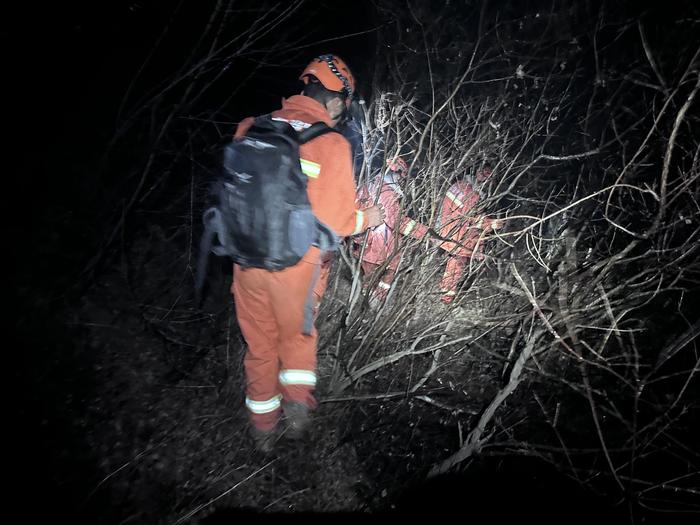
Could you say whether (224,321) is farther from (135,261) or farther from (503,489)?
(503,489)

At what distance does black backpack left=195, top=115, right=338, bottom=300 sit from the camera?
6.02 feet

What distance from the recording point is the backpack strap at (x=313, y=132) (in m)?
1.94

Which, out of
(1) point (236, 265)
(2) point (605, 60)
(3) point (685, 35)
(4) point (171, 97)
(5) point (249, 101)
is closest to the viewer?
(1) point (236, 265)

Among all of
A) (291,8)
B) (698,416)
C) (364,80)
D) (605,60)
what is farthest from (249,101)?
(698,416)

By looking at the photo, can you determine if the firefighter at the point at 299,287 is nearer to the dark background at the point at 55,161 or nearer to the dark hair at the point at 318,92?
the dark hair at the point at 318,92

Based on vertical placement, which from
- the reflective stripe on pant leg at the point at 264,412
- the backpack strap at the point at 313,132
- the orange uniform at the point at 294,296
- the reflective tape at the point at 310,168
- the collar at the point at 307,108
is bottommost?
the reflective stripe on pant leg at the point at 264,412

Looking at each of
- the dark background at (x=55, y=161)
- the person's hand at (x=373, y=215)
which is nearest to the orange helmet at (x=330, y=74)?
the person's hand at (x=373, y=215)

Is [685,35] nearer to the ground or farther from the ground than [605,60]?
nearer to the ground

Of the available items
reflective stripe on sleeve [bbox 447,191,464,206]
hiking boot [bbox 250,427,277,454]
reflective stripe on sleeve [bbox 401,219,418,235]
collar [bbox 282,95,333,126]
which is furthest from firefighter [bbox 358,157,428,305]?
hiking boot [bbox 250,427,277,454]

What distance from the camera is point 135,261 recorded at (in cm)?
369

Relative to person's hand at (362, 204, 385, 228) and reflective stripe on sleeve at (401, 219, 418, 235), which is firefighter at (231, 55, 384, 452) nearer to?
person's hand at (362, 204, 385, 228)

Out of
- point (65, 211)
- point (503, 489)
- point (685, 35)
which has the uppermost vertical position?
point (685, 35)

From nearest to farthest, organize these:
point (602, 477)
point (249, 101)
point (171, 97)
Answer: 1. point (602, 477)
2. point (171, 97)
3. point (249, 101)

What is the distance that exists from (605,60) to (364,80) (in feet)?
12.2
